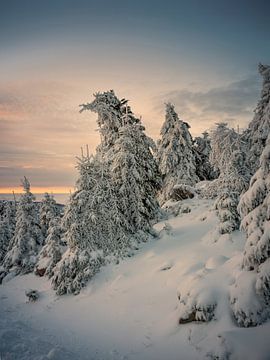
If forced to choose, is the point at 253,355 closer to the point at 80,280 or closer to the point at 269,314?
the point at 269,314

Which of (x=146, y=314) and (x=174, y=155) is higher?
(x=174, y=155)

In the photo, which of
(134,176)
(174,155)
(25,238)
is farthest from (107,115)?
(25,238)

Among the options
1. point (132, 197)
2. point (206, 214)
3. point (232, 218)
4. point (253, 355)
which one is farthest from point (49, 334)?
point (206, 214)

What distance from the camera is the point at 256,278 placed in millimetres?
7758

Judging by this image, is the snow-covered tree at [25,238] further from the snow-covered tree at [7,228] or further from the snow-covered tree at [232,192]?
the snow-covered tree at [232,192]

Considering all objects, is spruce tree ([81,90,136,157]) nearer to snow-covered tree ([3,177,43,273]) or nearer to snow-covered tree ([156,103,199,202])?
snow-covered tree ([156,103,199,202])

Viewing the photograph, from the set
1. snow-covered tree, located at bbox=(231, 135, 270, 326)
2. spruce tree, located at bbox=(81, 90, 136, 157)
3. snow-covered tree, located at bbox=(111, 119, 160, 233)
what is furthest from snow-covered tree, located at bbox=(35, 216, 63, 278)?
snow-covered tree, located at bbox=(231, 135, 270, 326)

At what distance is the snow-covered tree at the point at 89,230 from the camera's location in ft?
49.5

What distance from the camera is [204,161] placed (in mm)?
45094

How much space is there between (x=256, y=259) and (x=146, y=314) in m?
5.58

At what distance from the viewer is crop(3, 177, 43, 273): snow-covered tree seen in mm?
27845

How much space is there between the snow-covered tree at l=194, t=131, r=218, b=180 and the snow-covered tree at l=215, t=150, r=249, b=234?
751 inches

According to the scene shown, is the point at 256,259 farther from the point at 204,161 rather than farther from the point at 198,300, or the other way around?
the point at 204,161

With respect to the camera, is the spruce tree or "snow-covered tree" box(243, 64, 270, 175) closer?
"snow-covered tree" box(243, 64, 270, 175)
